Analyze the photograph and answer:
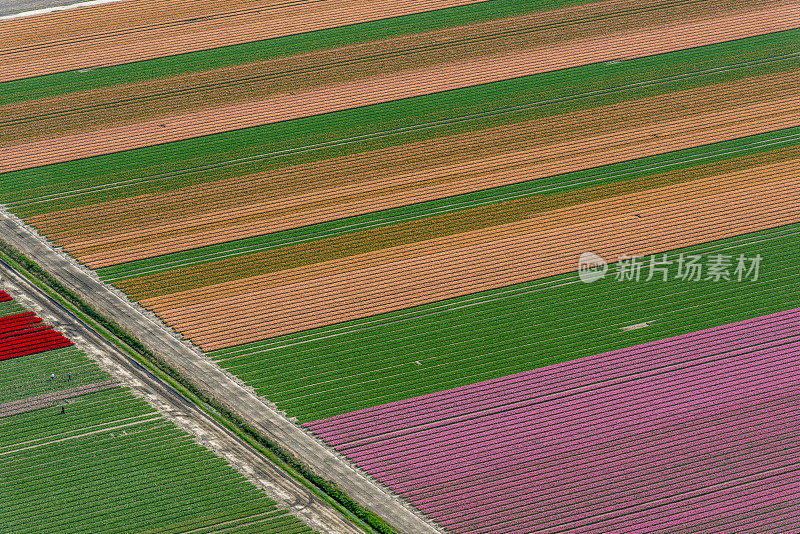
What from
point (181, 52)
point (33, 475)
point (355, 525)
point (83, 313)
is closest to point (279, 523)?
point (355, 525)

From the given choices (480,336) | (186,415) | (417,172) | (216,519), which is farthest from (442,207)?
(216,519)

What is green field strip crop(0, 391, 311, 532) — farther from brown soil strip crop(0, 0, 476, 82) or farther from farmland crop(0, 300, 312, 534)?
brown soil strip crop(0, 0, 476, 82)

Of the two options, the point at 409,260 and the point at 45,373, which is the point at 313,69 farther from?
the point at 45,373

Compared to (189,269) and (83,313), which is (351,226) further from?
(83,313)

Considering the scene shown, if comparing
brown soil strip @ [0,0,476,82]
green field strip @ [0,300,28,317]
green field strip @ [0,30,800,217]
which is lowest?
green field strip @ [0,300,28,317]

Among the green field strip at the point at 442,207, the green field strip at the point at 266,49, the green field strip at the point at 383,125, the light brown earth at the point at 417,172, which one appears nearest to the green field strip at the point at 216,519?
the green field strip at the point at 442,207

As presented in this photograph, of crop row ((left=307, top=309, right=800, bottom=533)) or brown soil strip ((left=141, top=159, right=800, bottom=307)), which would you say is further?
brown soil strip ((left=141, top=159, right=800, bottom=307))

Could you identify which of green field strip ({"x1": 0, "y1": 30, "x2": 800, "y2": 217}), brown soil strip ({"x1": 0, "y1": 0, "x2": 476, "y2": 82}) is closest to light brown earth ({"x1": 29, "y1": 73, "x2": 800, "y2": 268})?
green field strip ({"x1": 0, "y1": 30, "x2": 800, "y2": 217})
